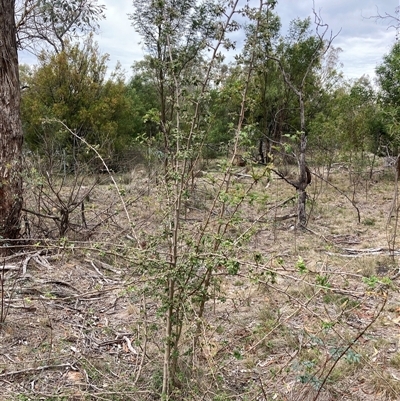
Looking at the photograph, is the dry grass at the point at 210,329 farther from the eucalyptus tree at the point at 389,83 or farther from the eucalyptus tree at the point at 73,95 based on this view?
the eucalyptus tree at the point at 73,95

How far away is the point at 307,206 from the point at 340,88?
978 centimetres

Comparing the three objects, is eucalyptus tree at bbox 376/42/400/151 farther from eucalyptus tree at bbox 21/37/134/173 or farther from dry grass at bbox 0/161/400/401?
eucalyptus tree at bbox 21/37/134/173

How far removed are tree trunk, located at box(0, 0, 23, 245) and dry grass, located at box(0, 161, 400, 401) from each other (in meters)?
0.54

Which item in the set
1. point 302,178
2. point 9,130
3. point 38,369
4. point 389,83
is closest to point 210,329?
point 38,369

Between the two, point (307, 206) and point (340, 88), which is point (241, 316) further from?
point (340, 88)

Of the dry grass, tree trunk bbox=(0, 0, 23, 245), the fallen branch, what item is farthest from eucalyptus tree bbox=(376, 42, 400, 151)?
the fallen branch

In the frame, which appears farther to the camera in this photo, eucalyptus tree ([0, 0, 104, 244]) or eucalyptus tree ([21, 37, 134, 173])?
eucalyptus tree ([21, 37, 134, 173])

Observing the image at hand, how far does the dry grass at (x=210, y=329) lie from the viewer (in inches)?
74.2

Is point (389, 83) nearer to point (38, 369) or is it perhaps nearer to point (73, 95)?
point (73, 95)

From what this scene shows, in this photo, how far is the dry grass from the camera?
189 centimetres

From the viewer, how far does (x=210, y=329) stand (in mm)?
1771

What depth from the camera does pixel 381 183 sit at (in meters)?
11.1

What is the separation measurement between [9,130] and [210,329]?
3623mm

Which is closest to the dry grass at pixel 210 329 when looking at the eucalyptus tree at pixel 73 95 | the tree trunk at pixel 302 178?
the tree trunk at pixel 302 178
